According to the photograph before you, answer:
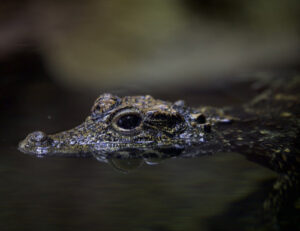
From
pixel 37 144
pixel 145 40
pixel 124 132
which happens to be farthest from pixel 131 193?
pixel 145 40

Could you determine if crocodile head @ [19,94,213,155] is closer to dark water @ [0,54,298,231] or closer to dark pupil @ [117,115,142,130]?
dark pupil @ [117,115,142,130]

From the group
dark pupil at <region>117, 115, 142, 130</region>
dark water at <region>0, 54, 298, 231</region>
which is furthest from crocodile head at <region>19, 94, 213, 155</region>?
dark water at <region>0, 54, 298, 231</region>

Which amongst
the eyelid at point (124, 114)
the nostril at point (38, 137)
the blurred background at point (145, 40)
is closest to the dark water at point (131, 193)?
the nostril at point (38, 137)

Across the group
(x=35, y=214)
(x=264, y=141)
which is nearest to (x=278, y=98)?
(x=264, y=141)

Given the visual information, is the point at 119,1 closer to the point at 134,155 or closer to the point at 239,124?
the point at 239,124

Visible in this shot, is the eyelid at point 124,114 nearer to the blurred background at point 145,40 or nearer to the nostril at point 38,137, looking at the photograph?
the nostril at point 38,137

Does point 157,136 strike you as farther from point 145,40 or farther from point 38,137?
point 145,40
